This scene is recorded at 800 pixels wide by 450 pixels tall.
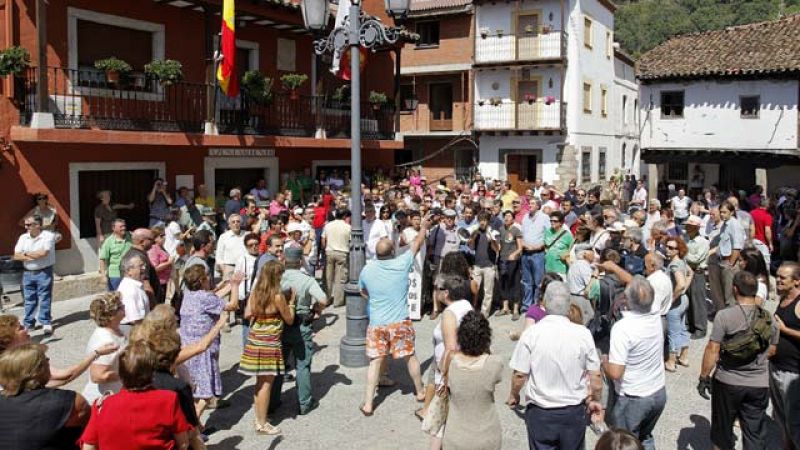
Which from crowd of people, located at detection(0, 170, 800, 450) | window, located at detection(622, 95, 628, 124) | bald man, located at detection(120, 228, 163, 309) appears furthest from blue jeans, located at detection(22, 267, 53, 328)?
window, located at detection(622, 95, 628, 124)

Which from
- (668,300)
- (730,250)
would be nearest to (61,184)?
(668,300)

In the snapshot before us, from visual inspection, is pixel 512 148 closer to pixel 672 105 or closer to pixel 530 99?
pixel 530 99

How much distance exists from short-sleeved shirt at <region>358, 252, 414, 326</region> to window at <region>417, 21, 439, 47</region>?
24251 mm

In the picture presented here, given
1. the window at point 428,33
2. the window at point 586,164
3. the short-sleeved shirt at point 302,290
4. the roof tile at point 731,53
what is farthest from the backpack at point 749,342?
the window at point 428,33

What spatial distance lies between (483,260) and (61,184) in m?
8.15

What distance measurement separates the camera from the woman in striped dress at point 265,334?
602 centimetres

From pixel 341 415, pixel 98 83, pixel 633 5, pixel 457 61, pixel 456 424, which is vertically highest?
pixel 633 5

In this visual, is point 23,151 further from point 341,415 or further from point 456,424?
point 456,424

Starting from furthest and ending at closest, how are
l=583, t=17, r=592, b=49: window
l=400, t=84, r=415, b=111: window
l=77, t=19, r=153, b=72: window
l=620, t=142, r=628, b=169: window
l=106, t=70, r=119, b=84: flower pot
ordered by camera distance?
l=620, t=142, r=628, b=169: window
l=400, t=84, r=415, b=111: window
l=583, t=17, r=592, b=49: window
l=77, t=19, r=153, b=72: window
l=106, t=70, r=119, b=84: flower pot

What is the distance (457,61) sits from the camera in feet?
94.0

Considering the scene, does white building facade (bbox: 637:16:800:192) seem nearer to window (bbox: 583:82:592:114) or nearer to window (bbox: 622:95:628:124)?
window (bbox: 583:82:592:114)

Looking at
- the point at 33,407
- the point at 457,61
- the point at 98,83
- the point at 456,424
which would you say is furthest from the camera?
the point at 457,61

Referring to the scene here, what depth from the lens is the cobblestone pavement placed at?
6.07 meters

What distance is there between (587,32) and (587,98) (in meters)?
2.85
